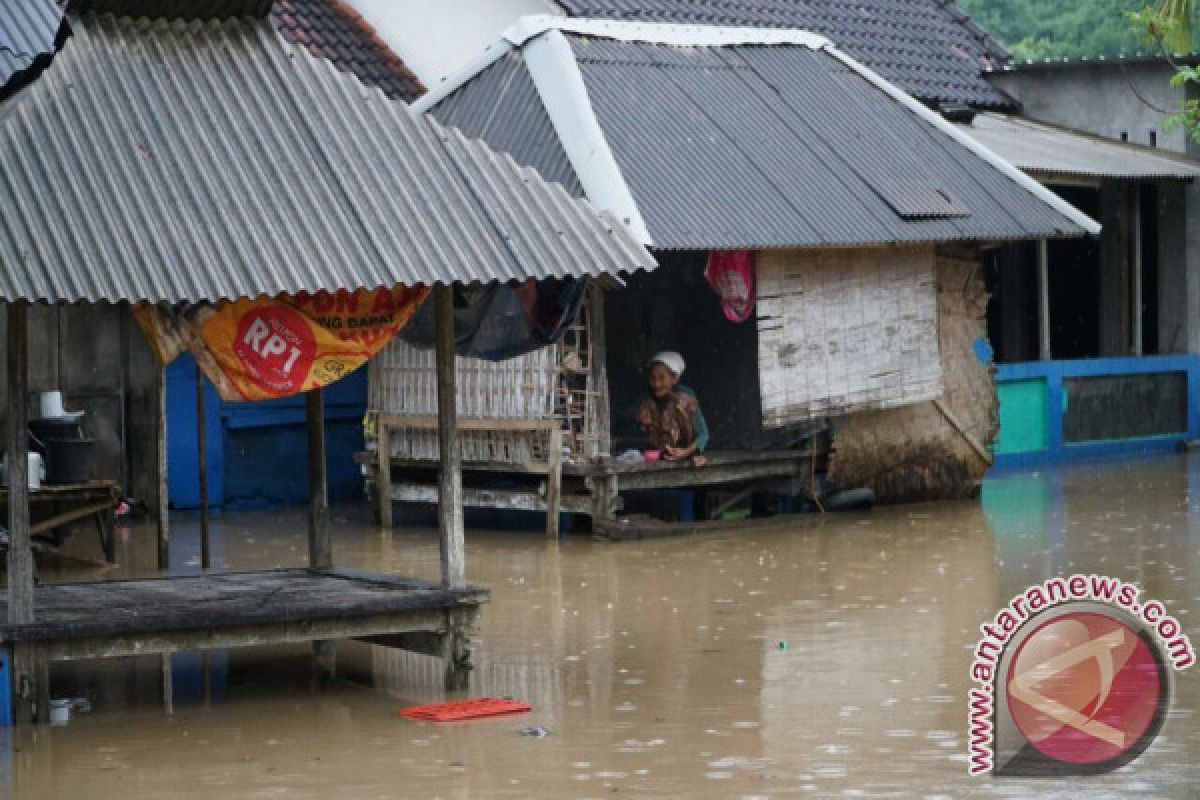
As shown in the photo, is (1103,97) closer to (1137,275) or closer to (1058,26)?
(1137,275)

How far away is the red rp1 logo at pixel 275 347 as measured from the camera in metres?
10.7

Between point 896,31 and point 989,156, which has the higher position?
point 896,31

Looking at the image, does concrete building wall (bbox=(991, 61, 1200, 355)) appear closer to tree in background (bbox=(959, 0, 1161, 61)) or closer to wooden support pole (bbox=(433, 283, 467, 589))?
wooden support pole (bbox=(433, 283, 467, 589))

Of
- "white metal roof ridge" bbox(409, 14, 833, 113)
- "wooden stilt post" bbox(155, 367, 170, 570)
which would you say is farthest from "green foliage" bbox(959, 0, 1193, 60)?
"wooden stilt post" bbox(155, 367, 170, 570)

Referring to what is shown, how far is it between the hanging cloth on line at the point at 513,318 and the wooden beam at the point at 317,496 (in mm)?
690

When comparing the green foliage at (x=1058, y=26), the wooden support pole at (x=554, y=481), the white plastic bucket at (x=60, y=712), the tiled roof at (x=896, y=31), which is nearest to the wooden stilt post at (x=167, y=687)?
the white plastic bucket at (x=60, y=712)

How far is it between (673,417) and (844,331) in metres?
1.62

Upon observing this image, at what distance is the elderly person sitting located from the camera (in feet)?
57.2

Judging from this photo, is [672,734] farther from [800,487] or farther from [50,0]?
[800,487]

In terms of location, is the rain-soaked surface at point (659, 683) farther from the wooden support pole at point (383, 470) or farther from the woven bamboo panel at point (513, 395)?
the woven bamboo panel at point (513, 395)

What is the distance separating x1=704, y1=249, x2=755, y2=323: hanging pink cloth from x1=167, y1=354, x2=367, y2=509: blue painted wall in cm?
421

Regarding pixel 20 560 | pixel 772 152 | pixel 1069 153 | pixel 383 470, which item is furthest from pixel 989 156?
pixel 20 560

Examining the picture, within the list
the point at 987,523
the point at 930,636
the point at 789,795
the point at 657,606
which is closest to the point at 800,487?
the point at 987,523

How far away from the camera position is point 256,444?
20.0 m
